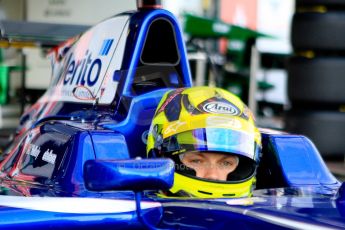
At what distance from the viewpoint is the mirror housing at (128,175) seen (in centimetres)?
233

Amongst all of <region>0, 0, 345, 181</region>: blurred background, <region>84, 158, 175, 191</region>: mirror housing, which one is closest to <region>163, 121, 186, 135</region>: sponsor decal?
<region>84, 158, 175, 191</region>: mirror housing

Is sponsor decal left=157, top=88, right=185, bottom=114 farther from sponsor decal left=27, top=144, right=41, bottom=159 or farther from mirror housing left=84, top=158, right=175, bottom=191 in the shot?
mirror housing left=84, top=158, right=175, bottom=191

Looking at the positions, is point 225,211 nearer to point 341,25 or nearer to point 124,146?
point 124,146

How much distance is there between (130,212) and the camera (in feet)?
8.61

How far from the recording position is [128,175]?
2354 mm

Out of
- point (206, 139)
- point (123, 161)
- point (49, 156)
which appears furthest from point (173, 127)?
point (123, 161)

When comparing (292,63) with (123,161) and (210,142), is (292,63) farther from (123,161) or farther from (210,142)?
(123,161)

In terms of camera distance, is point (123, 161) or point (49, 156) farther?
point (49, 156)

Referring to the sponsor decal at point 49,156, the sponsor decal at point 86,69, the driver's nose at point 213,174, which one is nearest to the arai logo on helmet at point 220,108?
the driver's nose at point 213,174

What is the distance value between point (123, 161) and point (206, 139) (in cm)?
72

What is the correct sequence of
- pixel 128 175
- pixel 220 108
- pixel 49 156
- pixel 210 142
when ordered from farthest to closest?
pixel 49 156 → pixel 220 108 → pixel 210 142 → pixel 128 175

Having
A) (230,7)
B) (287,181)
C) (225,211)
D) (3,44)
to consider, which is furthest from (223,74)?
(225,211)

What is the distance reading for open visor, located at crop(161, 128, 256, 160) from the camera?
10.1ft

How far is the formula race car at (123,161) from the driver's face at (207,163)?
0.58ft
